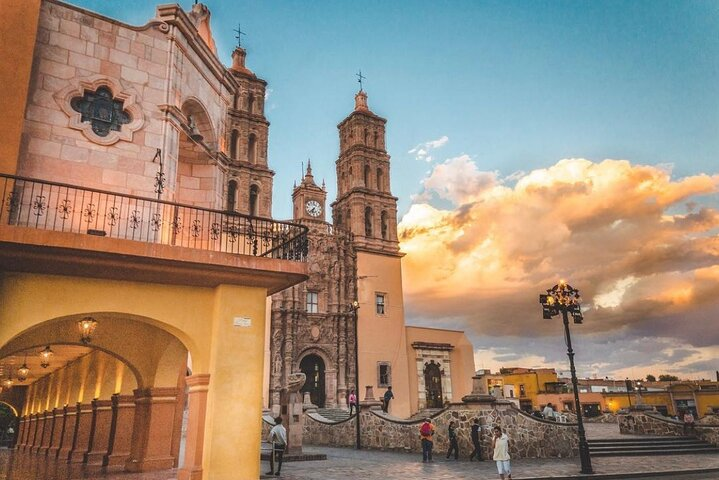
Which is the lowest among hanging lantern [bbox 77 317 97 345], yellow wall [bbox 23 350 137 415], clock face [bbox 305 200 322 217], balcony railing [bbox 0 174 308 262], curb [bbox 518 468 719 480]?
curb [bbox 518 468 719 480]

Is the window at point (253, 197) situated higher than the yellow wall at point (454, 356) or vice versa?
the window at point (253, 197)

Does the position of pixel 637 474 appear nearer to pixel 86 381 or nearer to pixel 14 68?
pixel 86 381

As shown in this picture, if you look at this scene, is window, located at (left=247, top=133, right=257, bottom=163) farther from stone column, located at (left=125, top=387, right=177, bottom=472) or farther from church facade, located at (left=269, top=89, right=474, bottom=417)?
stone column, located at (left=125, top=387, right=177, bottom=472)

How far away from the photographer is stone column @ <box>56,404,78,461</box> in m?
16.3

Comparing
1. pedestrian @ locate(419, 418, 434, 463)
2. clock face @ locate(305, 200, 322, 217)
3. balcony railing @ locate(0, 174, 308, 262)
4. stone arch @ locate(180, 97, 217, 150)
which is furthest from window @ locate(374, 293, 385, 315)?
balcony railing @ locate(0, 174, 308, 262)

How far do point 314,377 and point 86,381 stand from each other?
58.8 ft

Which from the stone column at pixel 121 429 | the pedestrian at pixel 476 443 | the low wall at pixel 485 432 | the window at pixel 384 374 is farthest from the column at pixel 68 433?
the window at pixel 384 374

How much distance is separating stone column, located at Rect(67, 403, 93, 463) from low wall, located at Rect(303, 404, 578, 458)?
9580 mm

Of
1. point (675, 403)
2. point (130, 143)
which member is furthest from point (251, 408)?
point (675, 403)

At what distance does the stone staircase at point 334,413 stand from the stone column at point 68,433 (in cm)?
1314

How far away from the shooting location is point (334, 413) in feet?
94.0

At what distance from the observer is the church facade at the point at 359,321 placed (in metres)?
31.6

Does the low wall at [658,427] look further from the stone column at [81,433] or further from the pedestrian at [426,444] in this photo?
the stone column at [81,433]

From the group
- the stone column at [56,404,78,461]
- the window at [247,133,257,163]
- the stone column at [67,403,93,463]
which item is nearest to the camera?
the stone column at [67,403,93,463]
